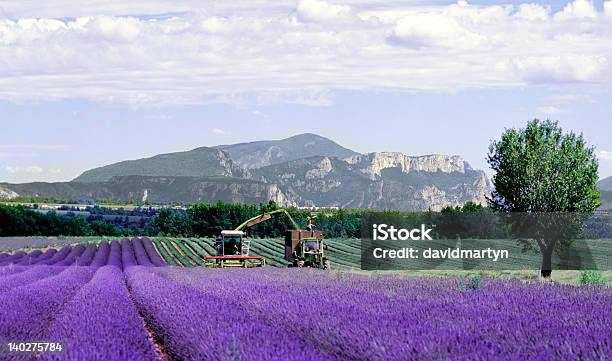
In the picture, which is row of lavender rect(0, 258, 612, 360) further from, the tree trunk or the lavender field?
the tree trunk

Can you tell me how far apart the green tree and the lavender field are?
72.4ft

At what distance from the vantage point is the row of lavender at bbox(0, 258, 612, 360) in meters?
6.40

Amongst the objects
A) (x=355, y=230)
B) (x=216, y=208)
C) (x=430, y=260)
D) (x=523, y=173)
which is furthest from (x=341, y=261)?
(x=216, y=208)

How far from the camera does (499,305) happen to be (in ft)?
32.2

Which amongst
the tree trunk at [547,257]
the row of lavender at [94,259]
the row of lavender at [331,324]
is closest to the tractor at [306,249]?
the row of lavender at [94,259]

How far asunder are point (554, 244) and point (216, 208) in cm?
7412

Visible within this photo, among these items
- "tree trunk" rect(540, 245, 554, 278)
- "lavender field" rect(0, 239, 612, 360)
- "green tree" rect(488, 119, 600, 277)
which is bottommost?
"tree trunk" rect(540, 245, 554, 278)

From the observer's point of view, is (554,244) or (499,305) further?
(554,244)

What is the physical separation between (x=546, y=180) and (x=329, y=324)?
28.7m

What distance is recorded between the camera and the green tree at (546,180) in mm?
34750

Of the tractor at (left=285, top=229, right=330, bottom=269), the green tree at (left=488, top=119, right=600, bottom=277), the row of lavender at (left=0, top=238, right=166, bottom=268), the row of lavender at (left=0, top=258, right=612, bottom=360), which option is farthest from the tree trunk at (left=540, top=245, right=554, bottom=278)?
the row of lavender at (left=0, top=258, right=612, bottom=360)

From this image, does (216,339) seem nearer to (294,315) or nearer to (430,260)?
(294,315)

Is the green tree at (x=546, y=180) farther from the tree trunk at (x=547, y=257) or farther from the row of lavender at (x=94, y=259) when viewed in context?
the row of lavender at (x=94, y=259)

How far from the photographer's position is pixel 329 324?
8273 mm
